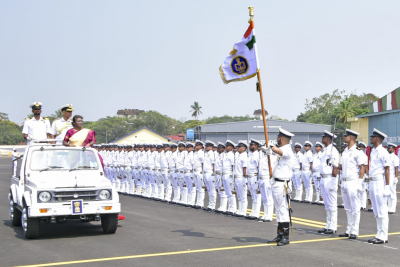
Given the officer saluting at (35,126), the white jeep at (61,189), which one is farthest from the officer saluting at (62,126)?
the white jeep at (61,189)

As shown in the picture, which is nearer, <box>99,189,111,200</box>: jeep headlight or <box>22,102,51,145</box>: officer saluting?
<box>99,189,111,200</box>: jeep headlight

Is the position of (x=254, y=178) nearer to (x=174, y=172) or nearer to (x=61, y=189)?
(x=174, y=172)

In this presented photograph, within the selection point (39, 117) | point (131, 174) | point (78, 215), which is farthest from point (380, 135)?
point (131, 174)

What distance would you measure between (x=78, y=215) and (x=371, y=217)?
8201 millimetres

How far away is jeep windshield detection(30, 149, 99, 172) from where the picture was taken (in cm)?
1009

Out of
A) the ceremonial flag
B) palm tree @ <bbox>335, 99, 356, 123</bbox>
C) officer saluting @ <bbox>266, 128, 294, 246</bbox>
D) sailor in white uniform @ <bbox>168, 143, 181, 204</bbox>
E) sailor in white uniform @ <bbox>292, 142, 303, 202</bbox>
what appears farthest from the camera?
palm tree @ <bbox>335, 99, 356, 123</bbox>

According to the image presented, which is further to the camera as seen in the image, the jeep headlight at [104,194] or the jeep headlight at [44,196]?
the jeep headlight at [104,194]

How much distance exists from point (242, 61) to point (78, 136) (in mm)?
4110

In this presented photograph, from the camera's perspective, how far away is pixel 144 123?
101 metres

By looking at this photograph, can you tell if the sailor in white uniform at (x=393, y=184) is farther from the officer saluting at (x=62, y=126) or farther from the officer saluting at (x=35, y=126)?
the officer saluting at (x=35, y=126)

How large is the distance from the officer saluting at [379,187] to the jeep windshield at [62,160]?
593 centimetres

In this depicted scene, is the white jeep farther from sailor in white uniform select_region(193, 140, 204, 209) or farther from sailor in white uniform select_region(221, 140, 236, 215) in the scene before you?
sailor in white uniform select_region(193, 140, 204, 209)

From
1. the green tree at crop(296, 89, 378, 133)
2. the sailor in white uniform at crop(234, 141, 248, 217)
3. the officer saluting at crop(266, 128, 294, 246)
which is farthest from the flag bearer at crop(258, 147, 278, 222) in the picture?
the green tree at crop(296, 89, 378, 133)

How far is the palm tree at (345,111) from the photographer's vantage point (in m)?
70.9
